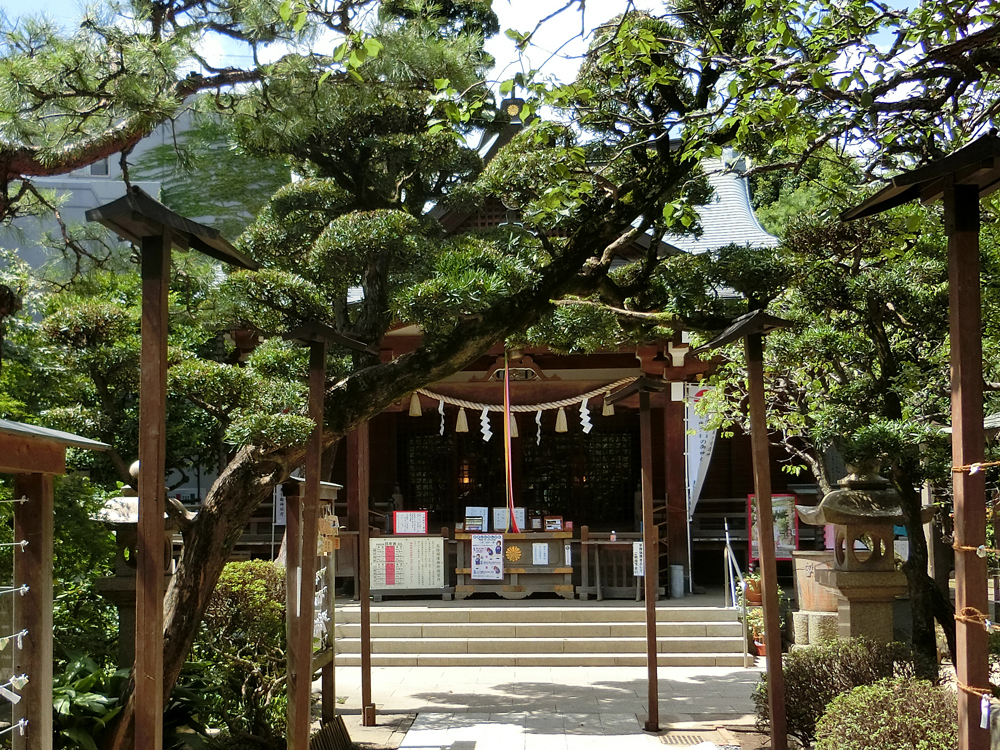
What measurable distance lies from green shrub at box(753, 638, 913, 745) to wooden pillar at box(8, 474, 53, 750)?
4.89 m

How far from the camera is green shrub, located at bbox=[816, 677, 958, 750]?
508 centimetres

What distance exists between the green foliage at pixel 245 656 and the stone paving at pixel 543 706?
1152 mm

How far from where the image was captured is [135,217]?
4.20 m

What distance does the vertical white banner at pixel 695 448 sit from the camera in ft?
44.5

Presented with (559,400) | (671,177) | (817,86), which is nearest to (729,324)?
(671,177)

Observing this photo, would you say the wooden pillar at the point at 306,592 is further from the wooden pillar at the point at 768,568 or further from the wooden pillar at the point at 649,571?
the wooden pillar at the point at 649,571

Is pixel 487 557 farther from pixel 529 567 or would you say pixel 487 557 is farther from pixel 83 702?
pixel 83 702

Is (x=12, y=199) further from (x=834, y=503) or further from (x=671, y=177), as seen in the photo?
(x=834, y=503)

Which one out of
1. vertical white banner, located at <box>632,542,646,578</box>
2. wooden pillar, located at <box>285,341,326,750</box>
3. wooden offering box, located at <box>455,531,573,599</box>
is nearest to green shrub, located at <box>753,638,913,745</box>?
wooden pillar, located at <box>285,341,326,750</box>

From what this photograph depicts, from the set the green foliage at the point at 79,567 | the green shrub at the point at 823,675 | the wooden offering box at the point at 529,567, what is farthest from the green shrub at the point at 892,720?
the wooden offering box at the point at 529,567

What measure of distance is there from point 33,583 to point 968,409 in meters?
4.11

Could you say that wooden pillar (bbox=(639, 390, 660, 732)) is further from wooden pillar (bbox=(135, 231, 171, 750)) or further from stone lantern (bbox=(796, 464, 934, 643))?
wooden pillar (bbox=(135, 231, 171, 750))

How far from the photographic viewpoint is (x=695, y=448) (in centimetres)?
1391

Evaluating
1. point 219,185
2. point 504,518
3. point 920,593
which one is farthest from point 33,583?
point 219,185
